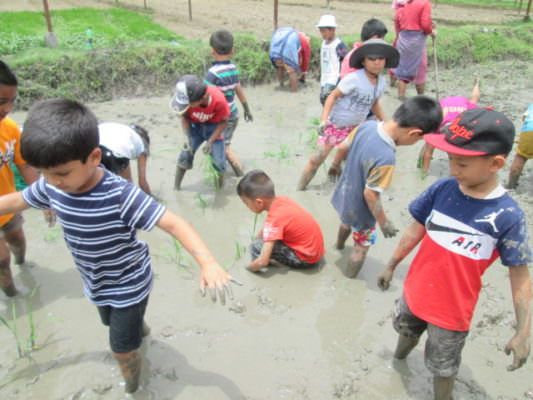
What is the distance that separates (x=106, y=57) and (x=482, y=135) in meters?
6.46

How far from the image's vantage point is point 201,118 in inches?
163

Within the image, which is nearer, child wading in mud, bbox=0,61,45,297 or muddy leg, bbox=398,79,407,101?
child wading in mud, bbox=0,61,45,297

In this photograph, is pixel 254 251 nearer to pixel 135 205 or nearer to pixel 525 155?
pixel 135 205

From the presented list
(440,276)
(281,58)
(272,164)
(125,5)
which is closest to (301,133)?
(272,164)

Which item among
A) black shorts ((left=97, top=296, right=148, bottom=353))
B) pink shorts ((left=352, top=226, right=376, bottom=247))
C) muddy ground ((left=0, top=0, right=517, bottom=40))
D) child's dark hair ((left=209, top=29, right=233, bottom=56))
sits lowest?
pink shorts ((left=352, top=226, right=376, bottom=247))

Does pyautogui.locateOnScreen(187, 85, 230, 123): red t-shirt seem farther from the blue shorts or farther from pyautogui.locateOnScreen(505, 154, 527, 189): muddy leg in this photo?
pyautogui.locateOnScreen(505, 154, 527, 189): muddy leg

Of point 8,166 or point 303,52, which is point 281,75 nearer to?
point 303,52

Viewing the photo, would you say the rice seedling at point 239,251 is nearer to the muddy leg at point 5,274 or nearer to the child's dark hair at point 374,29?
the muddy leg at point 5,274

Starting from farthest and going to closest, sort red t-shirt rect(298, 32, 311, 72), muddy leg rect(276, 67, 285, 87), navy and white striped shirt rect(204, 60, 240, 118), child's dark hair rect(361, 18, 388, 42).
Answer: muddy leg rect(276, 67, 285, 87), red t-shirt rect(298, 32, 311, 72), child's dark hair rect(361, 18, 388, 42), navy and white striped shirt rect(204, 60, 240, 118)

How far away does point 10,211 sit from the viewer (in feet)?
6.02

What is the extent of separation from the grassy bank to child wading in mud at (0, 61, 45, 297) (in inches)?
151

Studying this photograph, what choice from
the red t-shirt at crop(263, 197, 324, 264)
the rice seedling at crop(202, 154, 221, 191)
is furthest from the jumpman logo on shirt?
the rice seedling at crop(202, 154, 221, 191)

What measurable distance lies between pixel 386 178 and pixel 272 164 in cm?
244

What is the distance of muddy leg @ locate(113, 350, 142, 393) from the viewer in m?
2.15
